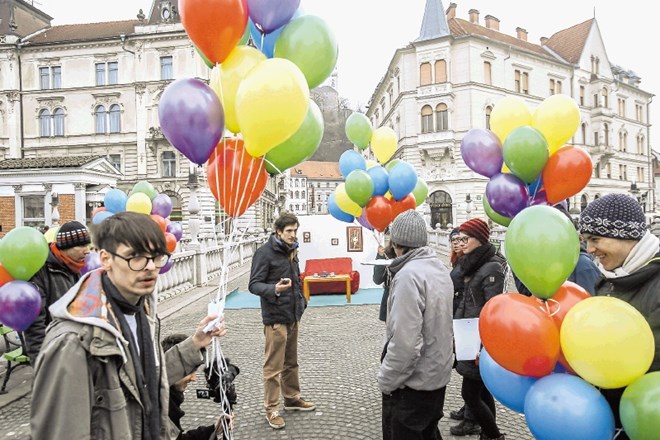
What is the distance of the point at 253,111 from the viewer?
274 centimetres

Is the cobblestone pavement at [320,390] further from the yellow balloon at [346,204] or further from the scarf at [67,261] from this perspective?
the yellow balloon at [346,204]

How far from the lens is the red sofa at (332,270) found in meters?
11.5

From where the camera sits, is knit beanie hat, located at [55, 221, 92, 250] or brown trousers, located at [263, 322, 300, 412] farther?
brown trousers, located at [263, 322, 300, 412]

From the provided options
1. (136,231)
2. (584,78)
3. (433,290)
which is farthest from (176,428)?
(584,78)

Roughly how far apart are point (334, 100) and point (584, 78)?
43.1 meters

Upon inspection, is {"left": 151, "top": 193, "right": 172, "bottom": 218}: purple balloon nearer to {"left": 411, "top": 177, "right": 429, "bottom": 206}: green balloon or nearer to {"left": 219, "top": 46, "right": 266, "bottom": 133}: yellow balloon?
{"left": 411, "top": 177, "right": 429, "bottom": 206}: green balloon

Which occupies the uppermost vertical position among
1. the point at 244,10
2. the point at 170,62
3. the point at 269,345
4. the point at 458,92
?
the point at 170,62

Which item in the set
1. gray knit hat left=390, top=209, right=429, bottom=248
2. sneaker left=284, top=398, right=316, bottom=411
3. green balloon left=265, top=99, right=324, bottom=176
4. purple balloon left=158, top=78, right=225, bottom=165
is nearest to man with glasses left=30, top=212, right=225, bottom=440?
purple balloon left=158, top=78, right=225, bottom=165

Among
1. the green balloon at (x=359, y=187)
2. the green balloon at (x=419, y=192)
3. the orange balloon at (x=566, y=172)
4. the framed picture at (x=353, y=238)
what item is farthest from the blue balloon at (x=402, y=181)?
the framed picture at (x=353, y=238)

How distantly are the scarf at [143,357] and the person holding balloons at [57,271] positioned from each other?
2301mm

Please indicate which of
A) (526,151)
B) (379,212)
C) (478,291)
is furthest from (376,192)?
(478,291)

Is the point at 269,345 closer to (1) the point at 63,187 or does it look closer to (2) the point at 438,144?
(1) the point at 63,187

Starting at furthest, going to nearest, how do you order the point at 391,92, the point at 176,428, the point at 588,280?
the point at 391,92, the point at 588,280, the point at 176,428

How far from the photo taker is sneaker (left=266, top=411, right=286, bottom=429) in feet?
13.5
